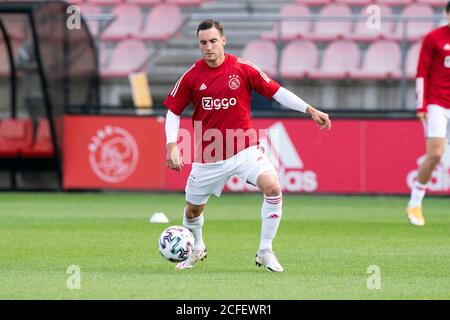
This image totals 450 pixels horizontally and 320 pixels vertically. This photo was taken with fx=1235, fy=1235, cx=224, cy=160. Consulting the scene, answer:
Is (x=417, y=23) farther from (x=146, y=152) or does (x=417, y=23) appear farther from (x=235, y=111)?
(x=235, y=111)

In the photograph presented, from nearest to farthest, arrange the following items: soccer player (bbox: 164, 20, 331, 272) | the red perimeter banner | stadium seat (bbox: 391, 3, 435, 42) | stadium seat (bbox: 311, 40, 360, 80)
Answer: soccer player (bbox: 164, 20, 331, 272) < the red perimeter banner < stadium seat (bbox: 391, 3, 435, 42) < stadium seat (bbox: 311, 40, 360, 80)

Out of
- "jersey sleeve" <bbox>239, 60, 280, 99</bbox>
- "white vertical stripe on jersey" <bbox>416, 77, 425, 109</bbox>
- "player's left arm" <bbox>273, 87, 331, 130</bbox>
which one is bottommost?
"white vertical stripe on jersey" <bbox>416, 77, 425, 109</bbox>

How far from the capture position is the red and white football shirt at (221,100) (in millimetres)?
10164

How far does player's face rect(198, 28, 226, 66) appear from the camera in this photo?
9953 mm

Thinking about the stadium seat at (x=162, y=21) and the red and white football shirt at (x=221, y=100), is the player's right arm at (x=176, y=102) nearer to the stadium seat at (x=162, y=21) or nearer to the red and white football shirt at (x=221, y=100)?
the red and white football shirt at (x=221, y=100)

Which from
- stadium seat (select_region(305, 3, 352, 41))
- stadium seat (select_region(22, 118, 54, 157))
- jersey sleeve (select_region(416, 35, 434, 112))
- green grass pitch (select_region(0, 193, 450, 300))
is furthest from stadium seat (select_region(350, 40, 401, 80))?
jersey sleeve (select_region(416, 35, 434, 112))

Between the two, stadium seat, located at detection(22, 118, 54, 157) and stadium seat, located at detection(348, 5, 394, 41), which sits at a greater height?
stadium seat, located at detection(348, 5, 394, 41)

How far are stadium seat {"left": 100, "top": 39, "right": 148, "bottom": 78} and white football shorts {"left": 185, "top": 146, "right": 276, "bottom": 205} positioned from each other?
12.6 m

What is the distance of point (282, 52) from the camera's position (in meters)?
22.3

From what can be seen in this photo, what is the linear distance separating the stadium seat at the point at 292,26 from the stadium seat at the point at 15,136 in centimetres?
476

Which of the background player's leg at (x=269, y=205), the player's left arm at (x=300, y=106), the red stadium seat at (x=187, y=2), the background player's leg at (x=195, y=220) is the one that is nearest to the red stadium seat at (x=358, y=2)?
the red stadium seat at (x=187, y=2)

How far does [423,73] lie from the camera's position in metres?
14.0

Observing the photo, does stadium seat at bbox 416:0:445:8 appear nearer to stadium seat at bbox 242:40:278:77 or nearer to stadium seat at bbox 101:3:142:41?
stadium seat at bbox 242:40:278:77

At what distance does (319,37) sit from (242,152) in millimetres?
12783
